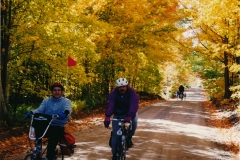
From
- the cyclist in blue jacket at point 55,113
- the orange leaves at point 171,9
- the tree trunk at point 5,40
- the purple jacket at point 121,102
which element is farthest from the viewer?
the orange leaves at point 171,9

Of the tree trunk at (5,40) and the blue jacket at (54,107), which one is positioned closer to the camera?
the blue jacket at (54,107)

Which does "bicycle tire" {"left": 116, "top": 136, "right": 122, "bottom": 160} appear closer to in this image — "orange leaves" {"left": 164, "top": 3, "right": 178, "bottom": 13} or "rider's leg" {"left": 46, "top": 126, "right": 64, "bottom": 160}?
"rider's leg" {"left": 46, "top": 126, "right": 64, "bottom": 160}

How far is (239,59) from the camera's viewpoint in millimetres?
18000

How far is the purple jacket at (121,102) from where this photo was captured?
273 inches

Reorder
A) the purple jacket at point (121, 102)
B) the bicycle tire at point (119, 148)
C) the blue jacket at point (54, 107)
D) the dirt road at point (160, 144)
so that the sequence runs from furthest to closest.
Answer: the dirt road at point (160, 144)
the purple jacket at point (121, 102)
the bicycle tire at point (119, 148)
the blue jacket at point (54, 107)

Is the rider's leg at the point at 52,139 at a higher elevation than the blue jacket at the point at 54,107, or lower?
lower

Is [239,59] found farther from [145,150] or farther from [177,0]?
[145,150]

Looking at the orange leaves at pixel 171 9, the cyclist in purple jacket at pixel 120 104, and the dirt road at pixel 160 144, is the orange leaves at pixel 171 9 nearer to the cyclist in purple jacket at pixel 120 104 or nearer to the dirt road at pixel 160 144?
the dirt road at pixel 160 144

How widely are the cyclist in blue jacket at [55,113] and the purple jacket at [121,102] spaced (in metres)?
1.17

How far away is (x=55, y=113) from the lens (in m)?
6.10

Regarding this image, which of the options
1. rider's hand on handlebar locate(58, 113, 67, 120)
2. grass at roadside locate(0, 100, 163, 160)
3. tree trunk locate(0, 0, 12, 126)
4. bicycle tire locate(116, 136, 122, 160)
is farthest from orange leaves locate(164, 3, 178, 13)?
rider's hand on handlebar locate(58, 113, 67, 120)

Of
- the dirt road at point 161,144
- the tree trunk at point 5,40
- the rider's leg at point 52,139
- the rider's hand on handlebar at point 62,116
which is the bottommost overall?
the dirt road at point 161,144

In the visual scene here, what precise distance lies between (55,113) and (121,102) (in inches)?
64.7

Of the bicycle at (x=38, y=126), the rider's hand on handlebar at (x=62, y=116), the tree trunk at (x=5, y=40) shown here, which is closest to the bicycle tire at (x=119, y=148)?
the rider's hand on handlebar at (x=62, y=116)
